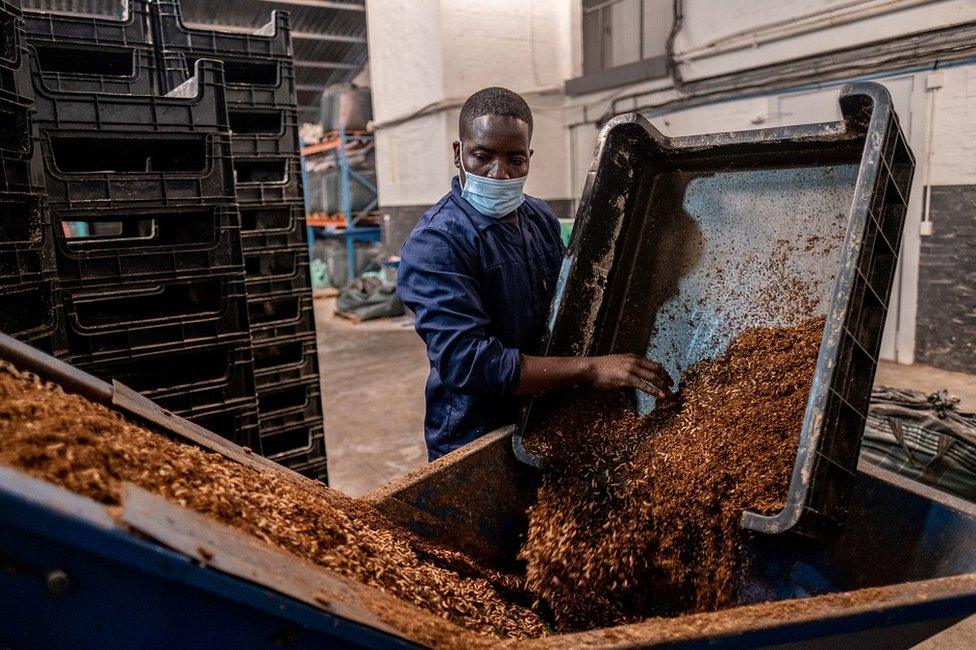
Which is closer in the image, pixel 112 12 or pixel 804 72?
pixel 804 72

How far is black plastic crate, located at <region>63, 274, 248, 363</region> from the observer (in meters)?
2.04

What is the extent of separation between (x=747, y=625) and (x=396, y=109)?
959 cm

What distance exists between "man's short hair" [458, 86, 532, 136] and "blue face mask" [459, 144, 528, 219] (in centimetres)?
13

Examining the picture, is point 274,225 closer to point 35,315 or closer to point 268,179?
point 268,179

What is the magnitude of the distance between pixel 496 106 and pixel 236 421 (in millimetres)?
1412

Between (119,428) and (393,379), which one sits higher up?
(119,428)

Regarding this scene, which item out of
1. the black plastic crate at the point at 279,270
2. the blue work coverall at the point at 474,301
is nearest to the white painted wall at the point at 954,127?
the blue work coverall at the point at 474,301

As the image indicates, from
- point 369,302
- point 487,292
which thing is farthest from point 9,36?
point 369,302

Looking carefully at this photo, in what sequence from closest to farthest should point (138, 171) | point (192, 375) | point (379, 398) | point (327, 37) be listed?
point (138, 171), point (192, 375), point (379, 398), point (327, 37)

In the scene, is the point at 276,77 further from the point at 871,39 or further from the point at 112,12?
the point at 112,12

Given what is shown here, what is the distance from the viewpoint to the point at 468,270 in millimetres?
1870

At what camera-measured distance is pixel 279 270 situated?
9.04 ft

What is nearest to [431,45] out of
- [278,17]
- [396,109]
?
[396,109]

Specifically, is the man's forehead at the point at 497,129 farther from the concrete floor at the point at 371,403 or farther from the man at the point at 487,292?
the concrete floor at the point at 371,403
